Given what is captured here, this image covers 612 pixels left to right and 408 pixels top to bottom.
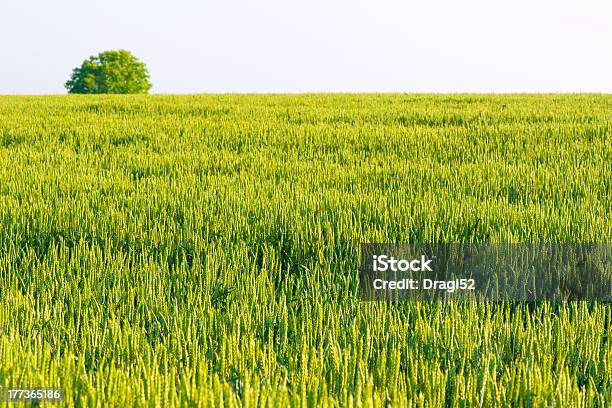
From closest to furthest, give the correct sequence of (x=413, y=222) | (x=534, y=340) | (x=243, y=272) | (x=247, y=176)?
(x=534, y=340)
(x=243, y=272)
(x=413, y=222)
(x=247, y=176)

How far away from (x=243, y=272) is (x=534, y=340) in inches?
59.9

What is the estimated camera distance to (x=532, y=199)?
17.1ft

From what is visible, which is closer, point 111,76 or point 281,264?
point 281,264

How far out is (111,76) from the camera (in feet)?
148

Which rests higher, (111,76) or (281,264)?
(111,76)

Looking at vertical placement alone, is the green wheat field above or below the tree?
below

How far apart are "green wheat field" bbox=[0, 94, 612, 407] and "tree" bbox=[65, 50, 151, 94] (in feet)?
121

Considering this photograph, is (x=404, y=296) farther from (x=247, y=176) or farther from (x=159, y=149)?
(x=159, y=149)

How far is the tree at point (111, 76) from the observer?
146ft

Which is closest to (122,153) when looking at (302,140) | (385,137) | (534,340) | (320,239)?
(302,140)

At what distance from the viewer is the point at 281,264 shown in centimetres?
353

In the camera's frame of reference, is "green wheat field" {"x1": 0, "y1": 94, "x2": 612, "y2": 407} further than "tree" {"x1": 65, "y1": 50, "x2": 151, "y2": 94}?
No

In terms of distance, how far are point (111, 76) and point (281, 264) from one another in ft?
148

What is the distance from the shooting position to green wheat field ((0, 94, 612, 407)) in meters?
1.98
